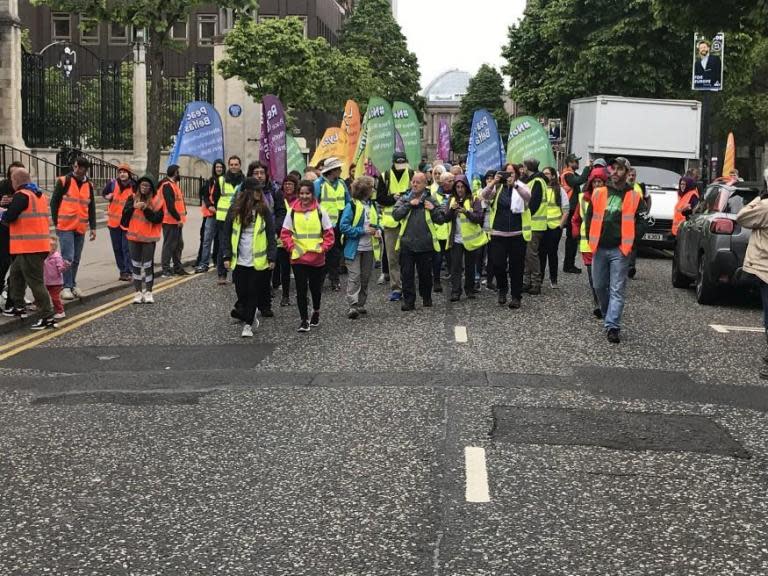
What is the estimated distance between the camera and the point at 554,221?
15.7m

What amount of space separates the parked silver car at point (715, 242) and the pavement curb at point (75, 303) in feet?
25.3

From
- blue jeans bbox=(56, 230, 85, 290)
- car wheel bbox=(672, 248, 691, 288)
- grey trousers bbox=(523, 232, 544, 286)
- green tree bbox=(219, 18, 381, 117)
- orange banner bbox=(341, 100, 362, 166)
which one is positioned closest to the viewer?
blue jeans bbox=(56, 230, 85, 290)

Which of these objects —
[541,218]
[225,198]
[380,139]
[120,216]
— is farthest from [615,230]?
[120,216]

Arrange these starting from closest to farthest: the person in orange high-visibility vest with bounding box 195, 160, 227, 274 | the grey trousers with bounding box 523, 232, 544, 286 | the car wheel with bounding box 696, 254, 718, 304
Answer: the car wheel with bounding box 696, 254, 718, 304
the grey trousers with bounding box 523, 232, 544, 286
the person in orange high-visibility vest with bounding box 195, 160, 227, 274

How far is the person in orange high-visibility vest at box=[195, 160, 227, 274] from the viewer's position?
55.8 ft

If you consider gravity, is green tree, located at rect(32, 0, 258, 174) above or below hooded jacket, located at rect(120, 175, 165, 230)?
above

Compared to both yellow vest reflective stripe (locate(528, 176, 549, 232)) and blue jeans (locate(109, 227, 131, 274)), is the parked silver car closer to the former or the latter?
yellow vest reflective stripe (locate(528, 176, 549, 232))

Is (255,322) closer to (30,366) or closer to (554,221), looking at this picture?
(30,366)

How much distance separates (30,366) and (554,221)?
8339mm

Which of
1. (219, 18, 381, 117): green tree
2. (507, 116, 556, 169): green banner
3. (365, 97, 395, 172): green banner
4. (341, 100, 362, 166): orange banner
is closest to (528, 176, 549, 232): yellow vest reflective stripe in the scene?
(507, 116, 556, 169): green banner

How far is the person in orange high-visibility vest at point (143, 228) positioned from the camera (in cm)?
1345

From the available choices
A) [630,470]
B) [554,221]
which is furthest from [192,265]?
[630,470]

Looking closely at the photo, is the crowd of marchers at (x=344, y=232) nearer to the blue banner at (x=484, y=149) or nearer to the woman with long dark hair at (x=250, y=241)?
the woman with long dark hair at (x=250, y=241)

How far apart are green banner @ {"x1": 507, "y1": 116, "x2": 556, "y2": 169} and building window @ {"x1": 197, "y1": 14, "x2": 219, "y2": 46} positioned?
188 ft
